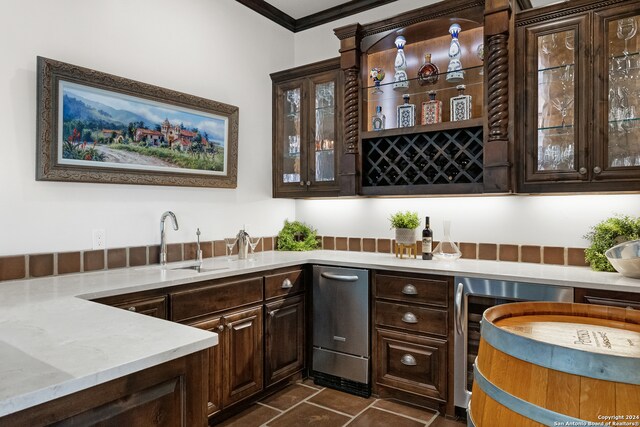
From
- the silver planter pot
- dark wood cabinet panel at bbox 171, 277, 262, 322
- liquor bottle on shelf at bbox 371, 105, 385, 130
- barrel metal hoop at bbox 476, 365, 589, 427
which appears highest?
liquor bottle on shelf at bbox 371, 105, 385, 130

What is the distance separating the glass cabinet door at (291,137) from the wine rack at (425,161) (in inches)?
26.0

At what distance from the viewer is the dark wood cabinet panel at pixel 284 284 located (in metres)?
2.74

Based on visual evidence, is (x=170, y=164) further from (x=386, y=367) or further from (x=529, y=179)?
(x=529, y=179)

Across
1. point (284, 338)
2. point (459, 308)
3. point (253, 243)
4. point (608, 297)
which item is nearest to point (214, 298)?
point (284, 338)

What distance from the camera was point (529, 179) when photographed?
100 inches

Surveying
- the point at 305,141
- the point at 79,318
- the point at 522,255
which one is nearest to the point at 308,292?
the point at 305,141

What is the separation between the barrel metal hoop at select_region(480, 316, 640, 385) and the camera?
28.8 inches

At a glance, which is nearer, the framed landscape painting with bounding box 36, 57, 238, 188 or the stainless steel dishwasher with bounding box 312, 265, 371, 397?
the framed landscape painting with bounding box 36, 57, 238, 188

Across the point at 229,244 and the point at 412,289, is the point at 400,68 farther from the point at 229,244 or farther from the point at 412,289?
the point at 229,244

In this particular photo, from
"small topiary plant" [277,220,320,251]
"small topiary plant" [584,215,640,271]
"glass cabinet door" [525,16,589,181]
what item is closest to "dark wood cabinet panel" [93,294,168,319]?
"small topiary plant" [277,220,320,251]

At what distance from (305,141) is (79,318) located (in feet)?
7.86

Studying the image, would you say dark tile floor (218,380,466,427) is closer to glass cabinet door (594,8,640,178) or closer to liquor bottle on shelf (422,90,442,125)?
glass cabinet door (594,8,640,178)

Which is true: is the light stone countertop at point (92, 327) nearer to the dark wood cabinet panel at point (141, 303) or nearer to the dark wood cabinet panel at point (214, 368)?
the dark wood cabinet panel at point (141, 303)

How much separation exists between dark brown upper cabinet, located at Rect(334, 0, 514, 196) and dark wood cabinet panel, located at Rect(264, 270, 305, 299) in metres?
0.81
